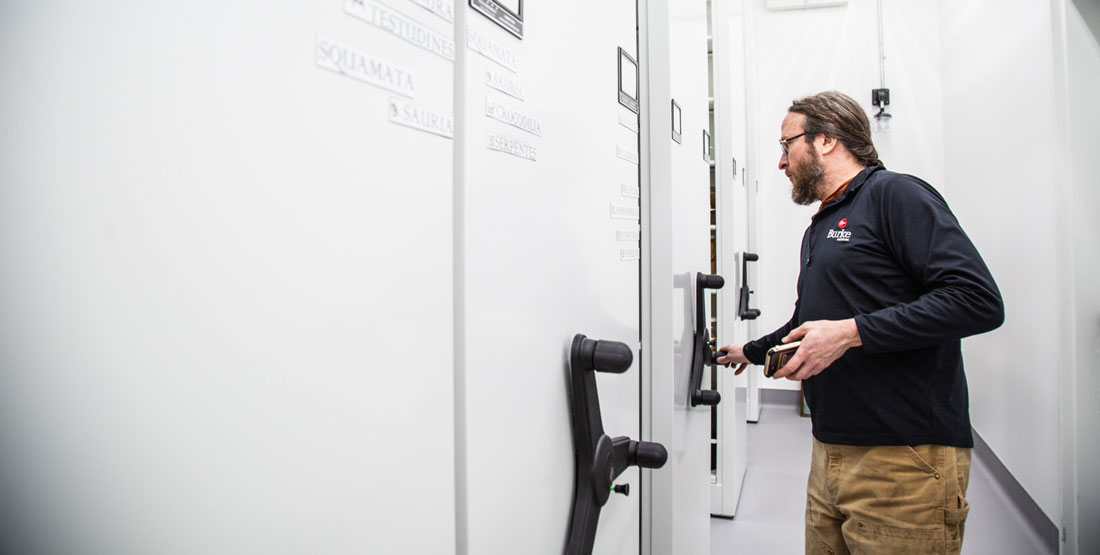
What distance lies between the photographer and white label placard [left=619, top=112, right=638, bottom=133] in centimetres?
85

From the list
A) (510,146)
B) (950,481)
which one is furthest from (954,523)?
(510,146)

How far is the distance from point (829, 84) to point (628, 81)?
3.68 m

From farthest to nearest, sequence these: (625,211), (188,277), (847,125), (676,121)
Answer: (847,125) < (676,121) < (625,211) < (188,277)

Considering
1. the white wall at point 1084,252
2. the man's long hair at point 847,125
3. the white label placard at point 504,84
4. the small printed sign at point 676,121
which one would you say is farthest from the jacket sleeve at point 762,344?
the white label placard at point 504,84

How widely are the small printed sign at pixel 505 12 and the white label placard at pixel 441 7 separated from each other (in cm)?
3

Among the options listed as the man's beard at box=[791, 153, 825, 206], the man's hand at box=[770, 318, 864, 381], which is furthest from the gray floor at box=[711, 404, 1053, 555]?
the man's beard at box=[791, 153, 825, 206]

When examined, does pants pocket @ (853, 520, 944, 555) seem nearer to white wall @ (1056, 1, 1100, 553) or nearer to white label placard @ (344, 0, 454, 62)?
white wall @ (1056, 1, 1100, 553)

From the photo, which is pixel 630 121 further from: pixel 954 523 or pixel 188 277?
pixel 954 523

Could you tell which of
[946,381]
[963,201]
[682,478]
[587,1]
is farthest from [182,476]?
[963,201]

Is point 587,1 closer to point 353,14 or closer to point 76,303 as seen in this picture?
point 353,14

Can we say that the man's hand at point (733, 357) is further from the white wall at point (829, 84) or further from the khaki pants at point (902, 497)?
the white wall at point (829, 84)

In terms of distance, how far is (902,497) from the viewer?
1.15 m

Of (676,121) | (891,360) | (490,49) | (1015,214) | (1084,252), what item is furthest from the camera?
(1015,214)

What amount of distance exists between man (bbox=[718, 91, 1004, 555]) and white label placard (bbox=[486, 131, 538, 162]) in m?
0.83
